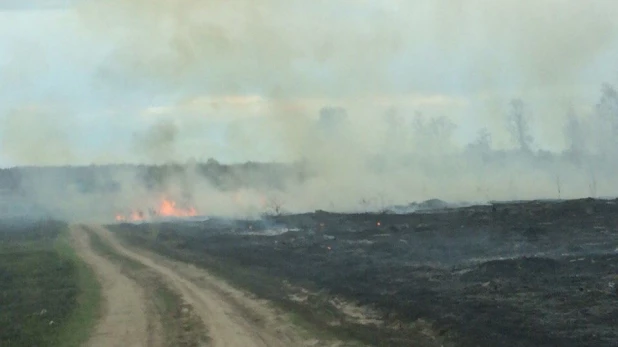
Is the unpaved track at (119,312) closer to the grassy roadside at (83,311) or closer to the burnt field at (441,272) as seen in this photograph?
the grassy roadside at (83,311)

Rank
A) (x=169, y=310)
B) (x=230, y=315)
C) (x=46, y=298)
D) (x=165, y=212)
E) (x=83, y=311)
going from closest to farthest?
1. (x=230, y=315)
2. (x=169, y=310)
3. (x=83, y=311)
4. (x=46, y=298)
5. (x=165, y=212)

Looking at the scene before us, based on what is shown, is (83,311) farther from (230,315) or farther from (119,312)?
(230,315)

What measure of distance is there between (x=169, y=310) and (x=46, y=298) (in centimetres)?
778

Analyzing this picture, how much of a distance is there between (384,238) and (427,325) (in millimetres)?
36025

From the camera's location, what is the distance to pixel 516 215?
72.9 m

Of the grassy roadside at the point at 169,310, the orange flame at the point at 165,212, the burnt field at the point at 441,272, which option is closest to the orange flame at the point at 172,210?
the orange flame at the point at 165,212

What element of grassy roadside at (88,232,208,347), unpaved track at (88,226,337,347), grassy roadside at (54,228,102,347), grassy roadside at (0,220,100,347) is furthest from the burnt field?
grassy roadside at (0,220,100,347)

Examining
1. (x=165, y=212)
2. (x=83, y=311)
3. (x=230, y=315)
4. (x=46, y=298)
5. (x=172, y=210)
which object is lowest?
(x=230, y=315)

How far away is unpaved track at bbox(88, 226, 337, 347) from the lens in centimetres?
2108

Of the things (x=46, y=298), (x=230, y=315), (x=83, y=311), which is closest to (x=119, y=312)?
(x=83, y=311)

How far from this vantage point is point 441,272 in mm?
37531

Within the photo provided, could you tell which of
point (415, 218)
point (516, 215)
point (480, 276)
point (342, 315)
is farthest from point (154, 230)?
point (342, 315)

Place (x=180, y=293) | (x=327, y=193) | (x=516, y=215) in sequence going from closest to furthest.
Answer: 1. (x=180, y=293)
2. (x=516, y=215)
3. (x=327, y=193)

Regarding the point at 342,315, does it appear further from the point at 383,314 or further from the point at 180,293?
the point at 180,293
